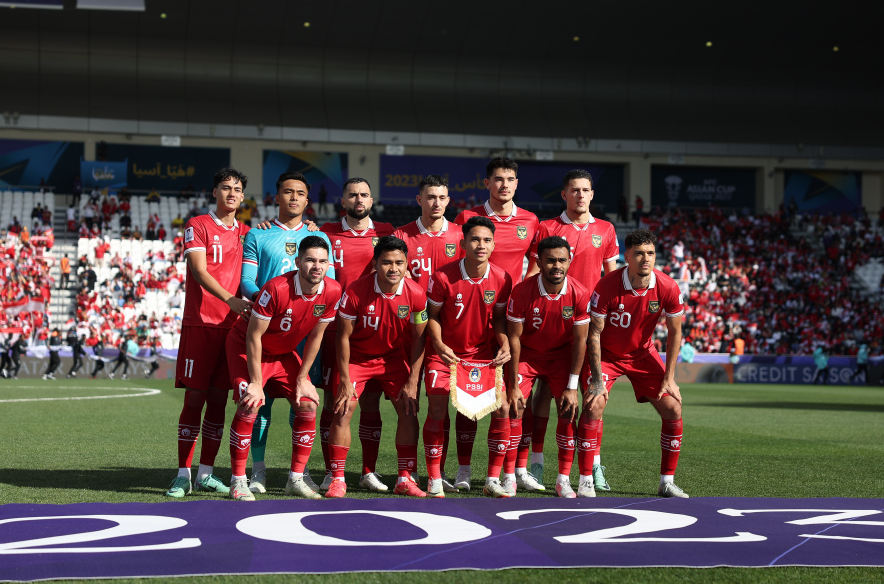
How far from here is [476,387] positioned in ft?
23.0

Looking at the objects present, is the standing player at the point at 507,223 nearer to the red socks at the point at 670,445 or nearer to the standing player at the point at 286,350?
the red socks at the point at 670,445

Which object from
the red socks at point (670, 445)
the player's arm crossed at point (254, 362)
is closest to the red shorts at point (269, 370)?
the player's arm crossed at point (254, 362)

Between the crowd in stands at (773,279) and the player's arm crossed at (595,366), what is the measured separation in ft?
86.5

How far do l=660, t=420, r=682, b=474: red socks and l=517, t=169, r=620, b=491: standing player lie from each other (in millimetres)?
708

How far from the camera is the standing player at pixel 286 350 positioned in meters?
6.63

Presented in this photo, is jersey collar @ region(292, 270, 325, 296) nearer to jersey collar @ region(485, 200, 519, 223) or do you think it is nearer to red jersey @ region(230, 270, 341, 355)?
red jersey @ region(230, 270, 341, 355)

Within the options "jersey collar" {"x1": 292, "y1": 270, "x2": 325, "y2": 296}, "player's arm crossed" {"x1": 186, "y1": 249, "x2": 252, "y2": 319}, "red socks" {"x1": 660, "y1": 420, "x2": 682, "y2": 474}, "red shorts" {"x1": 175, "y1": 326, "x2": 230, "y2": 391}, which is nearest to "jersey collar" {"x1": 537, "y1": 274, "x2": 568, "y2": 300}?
"red socks" {"x1": 660, "y1": 420, "x2": 682, "y2": 474}

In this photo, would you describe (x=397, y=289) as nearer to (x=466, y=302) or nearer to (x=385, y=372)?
(x=466, y=302)

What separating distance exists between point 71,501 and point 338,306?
233 cm

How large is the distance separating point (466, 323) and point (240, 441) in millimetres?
1931

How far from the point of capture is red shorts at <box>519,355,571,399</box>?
730 centimetres

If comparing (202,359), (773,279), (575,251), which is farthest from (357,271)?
(773,279)

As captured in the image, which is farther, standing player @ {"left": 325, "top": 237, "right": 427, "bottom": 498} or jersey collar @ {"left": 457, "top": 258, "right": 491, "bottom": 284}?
jersey collar @ {"left": 457, "top": 258, "right": 491, "bottom": 284}

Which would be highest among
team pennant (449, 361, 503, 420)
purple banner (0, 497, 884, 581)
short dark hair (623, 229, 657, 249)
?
short dark hair (623, 229, 657, 249)
